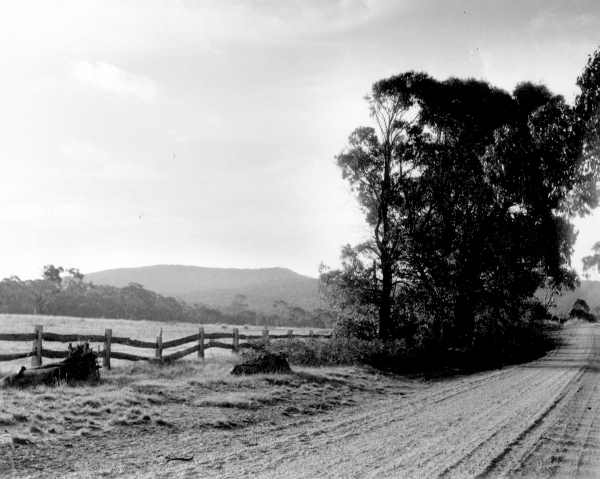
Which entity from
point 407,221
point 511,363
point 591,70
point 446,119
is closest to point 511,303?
point 511,363

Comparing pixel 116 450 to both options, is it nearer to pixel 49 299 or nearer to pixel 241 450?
pixel 241 450

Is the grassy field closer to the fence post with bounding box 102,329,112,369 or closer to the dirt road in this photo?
the fence post with bounding box 102,329,112,369

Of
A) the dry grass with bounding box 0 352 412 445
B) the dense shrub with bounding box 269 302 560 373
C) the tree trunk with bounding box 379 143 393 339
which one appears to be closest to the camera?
the dry grass with bounding box 0 352 412 445

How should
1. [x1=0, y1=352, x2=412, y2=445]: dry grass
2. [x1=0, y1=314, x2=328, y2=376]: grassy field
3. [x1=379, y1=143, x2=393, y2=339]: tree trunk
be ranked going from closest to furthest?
[x1=0, y1=352, x2=412, y2=445]: dry grass
[x1=0, y1=314, x2=328, y2=376]: grassy field
[x1=379, y1=143, x2=393, y2=339]: tree trunk

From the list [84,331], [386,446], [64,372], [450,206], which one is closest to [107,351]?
[64,372]

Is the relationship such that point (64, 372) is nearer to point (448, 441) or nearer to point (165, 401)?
point (165, 401)

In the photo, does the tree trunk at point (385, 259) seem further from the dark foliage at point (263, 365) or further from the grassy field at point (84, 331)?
the dark foliage at point (263, 365)

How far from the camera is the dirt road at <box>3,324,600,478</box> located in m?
5.77

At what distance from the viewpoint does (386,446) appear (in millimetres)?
6766

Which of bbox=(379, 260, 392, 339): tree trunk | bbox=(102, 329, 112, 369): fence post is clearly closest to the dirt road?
bbox=(102, 329, 112, 369): fence post

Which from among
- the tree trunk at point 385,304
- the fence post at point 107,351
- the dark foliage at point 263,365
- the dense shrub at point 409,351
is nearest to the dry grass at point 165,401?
the dark foliage at point 263,365

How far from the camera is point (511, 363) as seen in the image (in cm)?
2003

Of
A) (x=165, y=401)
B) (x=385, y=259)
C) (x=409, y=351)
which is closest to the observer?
(x=165, y=401)

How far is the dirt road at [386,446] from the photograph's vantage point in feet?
18.9
